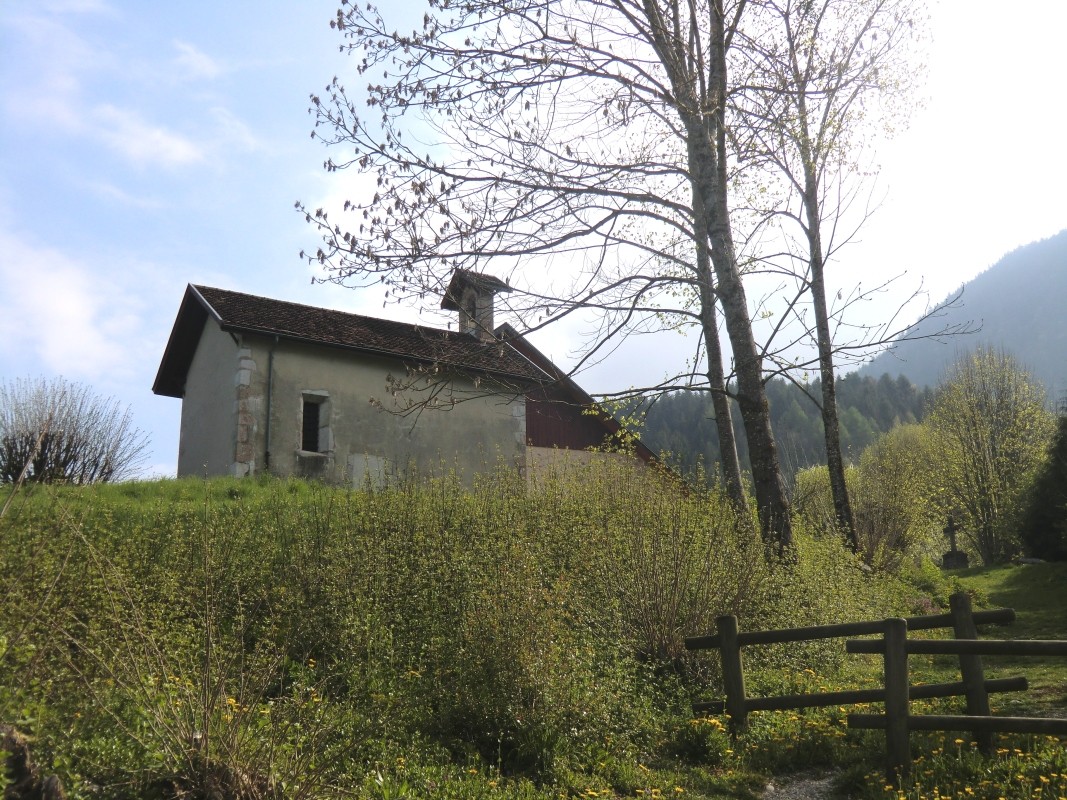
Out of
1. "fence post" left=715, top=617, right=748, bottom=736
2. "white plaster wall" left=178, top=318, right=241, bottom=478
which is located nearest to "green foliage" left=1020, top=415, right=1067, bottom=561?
"fence post" left=715, top=617, right=748, bottom=736

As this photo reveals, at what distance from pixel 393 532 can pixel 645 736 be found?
12.3 feet

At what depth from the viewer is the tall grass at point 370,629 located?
4121mm

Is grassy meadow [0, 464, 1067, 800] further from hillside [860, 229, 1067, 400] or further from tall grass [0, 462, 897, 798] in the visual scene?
hillside [860, 229, 1067, 400]

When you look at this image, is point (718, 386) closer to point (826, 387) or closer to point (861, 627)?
point (826, 387)

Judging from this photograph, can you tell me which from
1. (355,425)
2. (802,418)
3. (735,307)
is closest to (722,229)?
(735,307)

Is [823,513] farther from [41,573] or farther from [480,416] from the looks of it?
[41,573]

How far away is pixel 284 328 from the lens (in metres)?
16.4

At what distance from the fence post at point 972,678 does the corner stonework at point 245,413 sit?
501 inches

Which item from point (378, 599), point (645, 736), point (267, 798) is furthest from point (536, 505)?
point (267, 798)

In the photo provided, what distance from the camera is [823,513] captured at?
18.5 m

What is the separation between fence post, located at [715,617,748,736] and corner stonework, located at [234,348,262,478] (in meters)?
11.1

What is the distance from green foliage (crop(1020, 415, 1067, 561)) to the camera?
70.0 ft

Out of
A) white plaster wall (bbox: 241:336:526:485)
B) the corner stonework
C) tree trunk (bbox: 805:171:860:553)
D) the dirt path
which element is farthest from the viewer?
white plaster wall (bbox: 241:336:526:485)

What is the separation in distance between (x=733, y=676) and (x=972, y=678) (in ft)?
5.75
